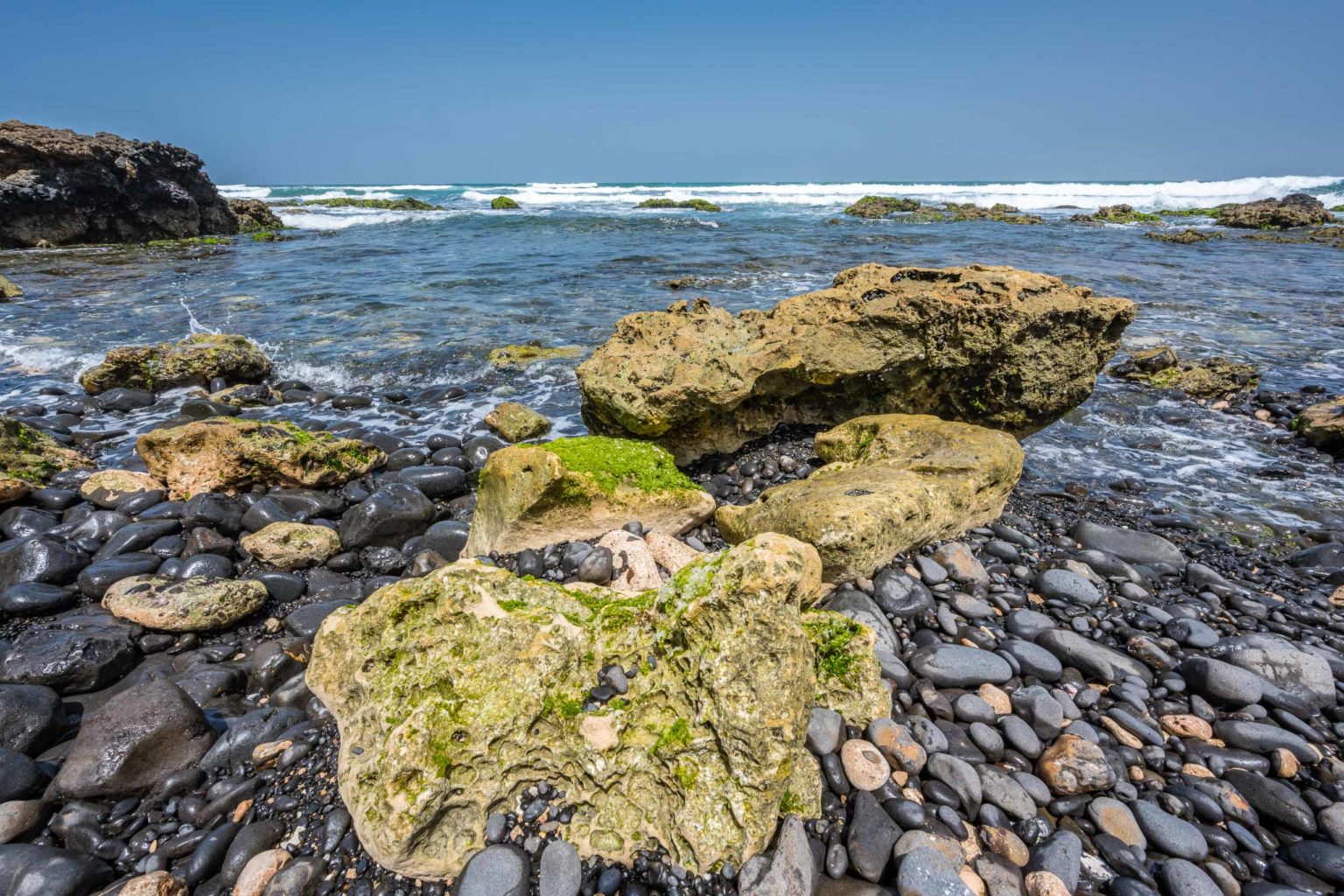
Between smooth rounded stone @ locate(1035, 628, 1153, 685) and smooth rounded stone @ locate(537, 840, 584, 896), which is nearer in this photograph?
smooth rounded stone @ locate(537, 840, 584, 896)

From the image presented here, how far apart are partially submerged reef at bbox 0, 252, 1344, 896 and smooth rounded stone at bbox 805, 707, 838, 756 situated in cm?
1

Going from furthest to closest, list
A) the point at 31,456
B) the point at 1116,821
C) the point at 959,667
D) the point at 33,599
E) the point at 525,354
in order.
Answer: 1. the point at 525,354
2. the point at 31,456
3. the point at 33,599
4. the point at 959,667
5. the point at 1116,821

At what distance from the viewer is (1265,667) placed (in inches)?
122

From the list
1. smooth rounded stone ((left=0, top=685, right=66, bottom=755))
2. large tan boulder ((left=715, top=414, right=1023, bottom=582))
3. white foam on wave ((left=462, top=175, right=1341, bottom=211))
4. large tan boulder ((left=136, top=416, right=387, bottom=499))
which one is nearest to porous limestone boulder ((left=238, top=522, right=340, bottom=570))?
large tan boulder ((left=136, top=416, right=387, bottom=499))

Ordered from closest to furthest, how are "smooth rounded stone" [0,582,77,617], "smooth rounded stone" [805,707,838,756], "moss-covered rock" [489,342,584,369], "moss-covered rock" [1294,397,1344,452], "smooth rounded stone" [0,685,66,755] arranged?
1. "smooth rounded stone" [805,707,838,756]
2. "smooth rounded stone" [0,685,66,755]
3. "smooth rounded stone" [0,582,77,617]
4. "moss-covered rock" [1294,397,1344,452]
5. "moss-covered rock" [489,342,584,369]

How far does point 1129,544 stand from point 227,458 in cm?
771

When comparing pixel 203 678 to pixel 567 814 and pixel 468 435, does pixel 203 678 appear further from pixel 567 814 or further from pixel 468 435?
pixel 468 435

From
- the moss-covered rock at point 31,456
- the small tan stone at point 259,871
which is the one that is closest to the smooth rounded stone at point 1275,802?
the small tan stone at point 259,871

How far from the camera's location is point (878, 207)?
4206 centimetres

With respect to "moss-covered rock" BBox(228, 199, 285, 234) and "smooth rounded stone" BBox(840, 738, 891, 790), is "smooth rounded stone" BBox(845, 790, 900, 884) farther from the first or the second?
"moss-covered rock" BBox(228, 199, 285, 234)

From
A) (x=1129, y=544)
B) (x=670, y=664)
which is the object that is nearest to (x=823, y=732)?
(x=670, y=664)

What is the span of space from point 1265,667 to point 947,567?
1.62 m

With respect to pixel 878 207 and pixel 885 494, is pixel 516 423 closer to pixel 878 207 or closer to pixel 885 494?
pixel 885 494

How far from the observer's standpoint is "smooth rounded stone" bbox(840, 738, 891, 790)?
7.77ft
